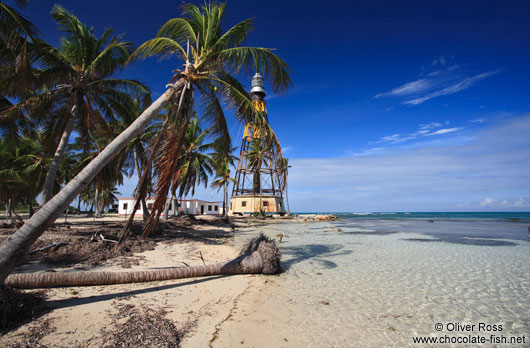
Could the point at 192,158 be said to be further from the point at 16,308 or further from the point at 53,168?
the point at 16,308

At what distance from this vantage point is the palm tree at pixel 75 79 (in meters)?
9.62

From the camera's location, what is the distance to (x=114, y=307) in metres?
4.00

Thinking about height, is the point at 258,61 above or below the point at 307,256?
above

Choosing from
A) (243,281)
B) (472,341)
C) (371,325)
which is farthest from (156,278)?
(472,341)

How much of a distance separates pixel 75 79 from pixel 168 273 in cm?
949

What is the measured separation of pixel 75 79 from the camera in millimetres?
10453

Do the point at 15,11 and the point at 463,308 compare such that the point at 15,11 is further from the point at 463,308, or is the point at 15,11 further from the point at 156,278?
the point at 463,308

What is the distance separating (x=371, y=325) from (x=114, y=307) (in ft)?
13.2

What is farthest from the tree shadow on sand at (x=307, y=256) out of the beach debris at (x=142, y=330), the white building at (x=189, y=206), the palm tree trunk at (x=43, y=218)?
the white building at (x=189, y=206)

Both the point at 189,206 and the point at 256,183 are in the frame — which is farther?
the point at 189,206

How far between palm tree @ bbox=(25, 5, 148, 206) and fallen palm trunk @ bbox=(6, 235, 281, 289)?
21.3 feet

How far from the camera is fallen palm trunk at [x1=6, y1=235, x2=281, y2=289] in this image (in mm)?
4363

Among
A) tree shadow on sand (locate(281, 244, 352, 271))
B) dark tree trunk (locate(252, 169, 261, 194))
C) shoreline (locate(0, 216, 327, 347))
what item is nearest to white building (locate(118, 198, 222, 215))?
dark tree trunk (locate(252, 169, 261, 194))

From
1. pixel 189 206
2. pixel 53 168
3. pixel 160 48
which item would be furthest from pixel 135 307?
pixel 189 206
